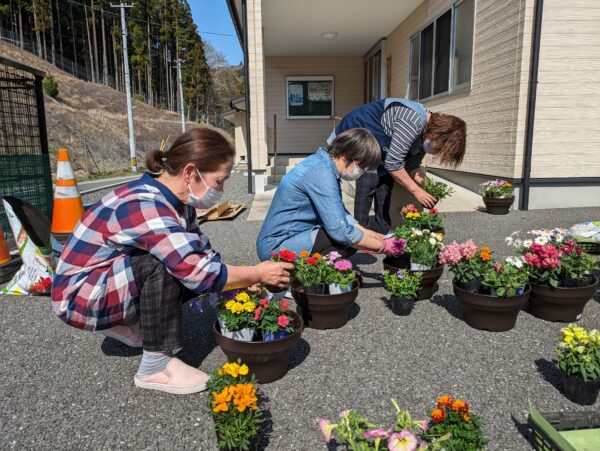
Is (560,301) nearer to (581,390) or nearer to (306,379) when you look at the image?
(581,390)

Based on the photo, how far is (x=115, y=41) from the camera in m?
51.1

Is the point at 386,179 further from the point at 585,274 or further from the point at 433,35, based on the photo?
the point at 433,35

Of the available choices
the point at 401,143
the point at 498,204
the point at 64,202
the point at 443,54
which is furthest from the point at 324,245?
the point at 443,54

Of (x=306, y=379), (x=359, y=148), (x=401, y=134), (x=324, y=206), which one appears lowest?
(x=306, y=379)

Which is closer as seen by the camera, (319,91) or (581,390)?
(581,390)

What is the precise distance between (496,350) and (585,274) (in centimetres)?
82

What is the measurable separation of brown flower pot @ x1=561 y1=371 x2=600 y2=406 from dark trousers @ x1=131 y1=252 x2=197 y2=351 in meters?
1.83

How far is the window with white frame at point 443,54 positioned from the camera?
308 inches

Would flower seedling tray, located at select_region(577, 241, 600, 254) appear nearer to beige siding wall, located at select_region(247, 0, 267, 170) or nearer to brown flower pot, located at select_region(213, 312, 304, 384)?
brown flower pot, located at select_region(213, 312, 304, 384)

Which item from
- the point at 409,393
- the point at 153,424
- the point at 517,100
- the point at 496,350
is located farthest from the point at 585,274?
the point at 517,100

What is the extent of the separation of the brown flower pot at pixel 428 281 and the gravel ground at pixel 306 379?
10cm

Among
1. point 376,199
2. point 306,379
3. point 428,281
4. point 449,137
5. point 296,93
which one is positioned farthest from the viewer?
point 296,93

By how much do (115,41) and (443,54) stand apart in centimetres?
5183

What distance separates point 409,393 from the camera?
2.14 meters
